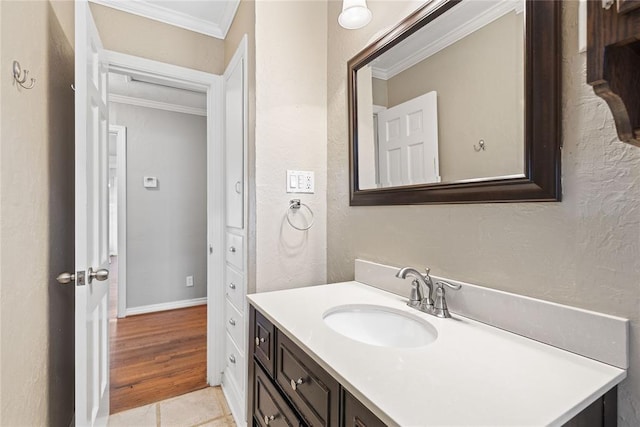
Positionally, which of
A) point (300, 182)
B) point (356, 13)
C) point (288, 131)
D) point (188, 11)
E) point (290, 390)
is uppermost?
point (188, 11)

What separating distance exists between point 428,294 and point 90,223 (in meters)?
1.33

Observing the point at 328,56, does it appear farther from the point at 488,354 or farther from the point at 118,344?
the point at 118,344

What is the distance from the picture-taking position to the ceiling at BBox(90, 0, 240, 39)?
1876 mm

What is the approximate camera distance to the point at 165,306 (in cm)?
347

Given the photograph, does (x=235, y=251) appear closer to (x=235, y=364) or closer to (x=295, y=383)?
(x=235, y=364)

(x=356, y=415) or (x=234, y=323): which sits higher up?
(x=356, y=415)

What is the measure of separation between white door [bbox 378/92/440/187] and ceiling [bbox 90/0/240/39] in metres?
1.29

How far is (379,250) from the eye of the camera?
1.32 m

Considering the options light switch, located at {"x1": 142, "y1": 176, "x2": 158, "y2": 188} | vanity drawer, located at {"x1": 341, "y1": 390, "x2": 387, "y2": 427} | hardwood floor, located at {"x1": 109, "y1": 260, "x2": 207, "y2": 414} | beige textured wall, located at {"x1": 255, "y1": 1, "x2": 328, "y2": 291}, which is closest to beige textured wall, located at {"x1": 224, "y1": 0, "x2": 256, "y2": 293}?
beige textured wall, located at {"x1": 255, "y1": 1, "x2": 328, "y2": 291}

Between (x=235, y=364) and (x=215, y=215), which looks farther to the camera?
(x=215, y=215)

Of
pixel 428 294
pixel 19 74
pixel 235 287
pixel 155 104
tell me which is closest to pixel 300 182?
pixel 235 287

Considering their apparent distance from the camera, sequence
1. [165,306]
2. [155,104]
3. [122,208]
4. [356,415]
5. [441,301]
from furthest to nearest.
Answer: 1. [165,306]
2. [155,104]
3. [122,208]
4. [441,301]
5. [356,415]

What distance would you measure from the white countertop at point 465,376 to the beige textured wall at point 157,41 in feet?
6.38

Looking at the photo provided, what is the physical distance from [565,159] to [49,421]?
1912 millimetres
